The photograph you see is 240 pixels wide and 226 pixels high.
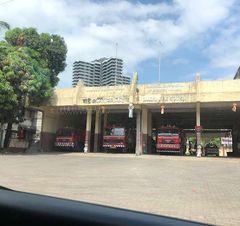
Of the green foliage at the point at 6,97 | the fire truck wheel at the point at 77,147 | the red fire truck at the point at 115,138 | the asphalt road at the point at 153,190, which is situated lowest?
the asphalt road at the point at 153,190

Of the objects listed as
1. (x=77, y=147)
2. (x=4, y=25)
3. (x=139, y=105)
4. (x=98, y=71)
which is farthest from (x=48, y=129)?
(x=4, y=25)

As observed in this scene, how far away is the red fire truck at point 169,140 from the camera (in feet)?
125

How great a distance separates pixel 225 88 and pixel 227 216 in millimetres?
24813

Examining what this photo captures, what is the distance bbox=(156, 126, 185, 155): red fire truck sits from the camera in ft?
125

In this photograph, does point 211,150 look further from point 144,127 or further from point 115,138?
point 115,138

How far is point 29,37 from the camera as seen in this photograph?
44.1 meters

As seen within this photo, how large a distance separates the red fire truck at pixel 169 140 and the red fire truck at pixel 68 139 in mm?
9052

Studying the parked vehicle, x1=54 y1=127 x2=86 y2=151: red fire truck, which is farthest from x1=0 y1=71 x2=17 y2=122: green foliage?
the parked vehicle

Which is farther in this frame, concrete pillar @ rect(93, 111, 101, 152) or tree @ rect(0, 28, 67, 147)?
concrete pillar @ rect(93, 111, 101, 152)

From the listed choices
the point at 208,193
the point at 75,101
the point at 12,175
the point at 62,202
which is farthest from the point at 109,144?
the point at 62,202

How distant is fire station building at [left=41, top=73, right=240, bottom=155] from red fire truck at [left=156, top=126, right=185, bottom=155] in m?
1.56

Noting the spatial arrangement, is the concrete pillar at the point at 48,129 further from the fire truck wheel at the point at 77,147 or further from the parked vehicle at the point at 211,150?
the parked vehicle at the point at 211,150

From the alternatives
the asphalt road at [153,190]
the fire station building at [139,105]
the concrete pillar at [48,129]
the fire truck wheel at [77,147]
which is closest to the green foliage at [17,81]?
the fire station building at [139,105]

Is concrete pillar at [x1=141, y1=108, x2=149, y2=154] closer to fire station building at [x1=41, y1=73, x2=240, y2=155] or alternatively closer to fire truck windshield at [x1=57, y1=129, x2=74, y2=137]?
fire station building at [x1=41, y1=73, x2=240, y2=155]
